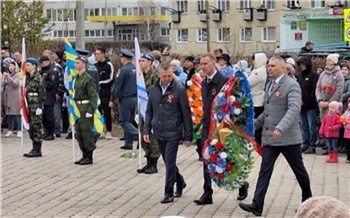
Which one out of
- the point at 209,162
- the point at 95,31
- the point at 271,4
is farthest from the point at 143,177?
the point at 95,31

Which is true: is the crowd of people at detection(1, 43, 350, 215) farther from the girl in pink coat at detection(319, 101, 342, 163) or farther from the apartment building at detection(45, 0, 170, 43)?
the apartment building at detection(45, 0, 170, 43)

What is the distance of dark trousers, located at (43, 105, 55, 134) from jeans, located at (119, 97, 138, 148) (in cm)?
259

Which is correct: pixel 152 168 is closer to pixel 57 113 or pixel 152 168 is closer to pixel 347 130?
pixel 347 130

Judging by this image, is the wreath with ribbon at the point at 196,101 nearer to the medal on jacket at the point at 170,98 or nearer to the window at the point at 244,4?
the medal on jacket at the point at 170,98

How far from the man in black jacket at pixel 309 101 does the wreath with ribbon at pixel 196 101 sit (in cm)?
233

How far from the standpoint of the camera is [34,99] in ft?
51.1

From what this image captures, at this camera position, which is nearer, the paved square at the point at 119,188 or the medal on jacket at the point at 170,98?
the paved square at the point at 119,188

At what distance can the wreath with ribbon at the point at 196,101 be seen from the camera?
13.7 metres


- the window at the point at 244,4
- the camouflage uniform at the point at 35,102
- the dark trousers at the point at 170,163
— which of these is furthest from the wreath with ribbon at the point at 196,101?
the window at the point at 244,4

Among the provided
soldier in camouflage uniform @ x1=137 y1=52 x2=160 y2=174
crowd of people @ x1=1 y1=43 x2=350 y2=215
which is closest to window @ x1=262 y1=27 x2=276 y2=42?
crowd of people @ x1=1 y1=43 x2=350 y2=215

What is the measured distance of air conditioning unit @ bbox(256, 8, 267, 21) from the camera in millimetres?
57844

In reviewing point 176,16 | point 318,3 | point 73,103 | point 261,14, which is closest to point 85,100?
point 73,103

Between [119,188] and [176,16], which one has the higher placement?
[176,16]

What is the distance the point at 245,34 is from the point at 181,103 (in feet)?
162
